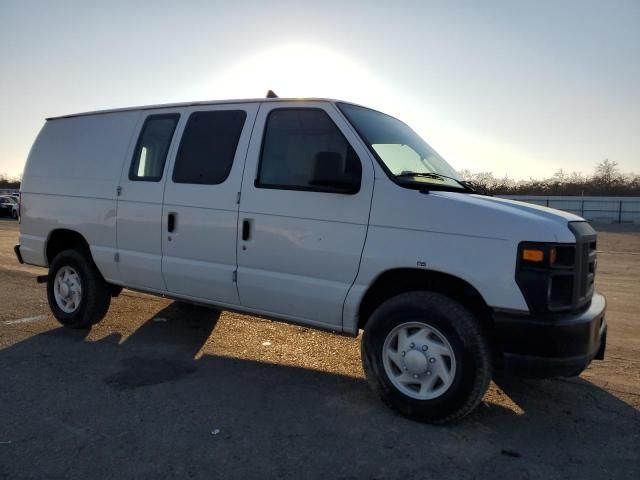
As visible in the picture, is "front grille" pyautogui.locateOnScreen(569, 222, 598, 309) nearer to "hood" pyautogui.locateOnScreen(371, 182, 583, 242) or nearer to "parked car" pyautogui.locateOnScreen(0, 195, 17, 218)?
"hood" pyautogui.locateOnScreen(371, 182, 583, 242)

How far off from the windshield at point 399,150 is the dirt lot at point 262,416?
1759mm

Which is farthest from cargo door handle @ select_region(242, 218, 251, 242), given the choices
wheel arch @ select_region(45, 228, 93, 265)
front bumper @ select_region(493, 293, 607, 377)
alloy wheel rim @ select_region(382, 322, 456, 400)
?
wheel arch @ select_region(45, 228, 93, 265)

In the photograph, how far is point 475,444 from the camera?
3.18 metres

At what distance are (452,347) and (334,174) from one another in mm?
1457

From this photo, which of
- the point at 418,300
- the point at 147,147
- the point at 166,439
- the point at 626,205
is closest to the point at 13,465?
the point at 166,439

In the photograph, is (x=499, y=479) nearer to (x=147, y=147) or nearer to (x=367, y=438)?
(x=367, y=438)

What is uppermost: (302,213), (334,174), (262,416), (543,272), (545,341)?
(334,174)

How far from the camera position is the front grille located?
320 centimetres

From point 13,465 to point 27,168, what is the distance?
13.5 ft

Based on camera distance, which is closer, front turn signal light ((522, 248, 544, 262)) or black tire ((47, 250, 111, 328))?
front turn signal light ((522, 248, 544, 262))

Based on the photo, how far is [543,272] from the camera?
10.1 ft

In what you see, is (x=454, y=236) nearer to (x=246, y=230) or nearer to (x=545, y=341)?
(x=545, y=341)

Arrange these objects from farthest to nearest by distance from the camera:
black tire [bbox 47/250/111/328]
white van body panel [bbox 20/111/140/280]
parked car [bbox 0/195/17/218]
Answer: parked car [bbox 0/195/17/218], black tire [bbox 47/250/111/328], white van body panel [bbox 20/111/140/280]

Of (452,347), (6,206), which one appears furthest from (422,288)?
(6,206)
